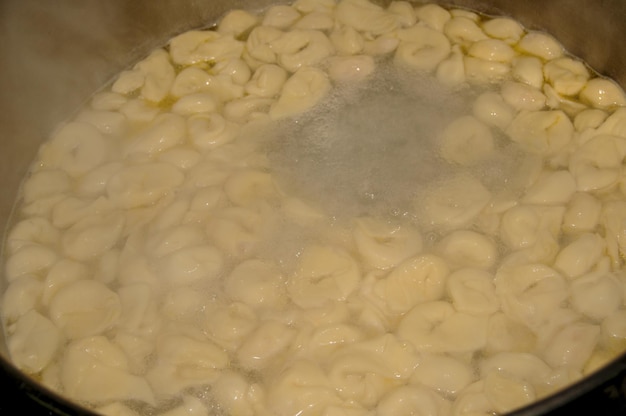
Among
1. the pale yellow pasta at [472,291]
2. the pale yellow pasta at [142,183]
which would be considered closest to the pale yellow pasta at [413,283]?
the pale yellow pasta at [472,291]

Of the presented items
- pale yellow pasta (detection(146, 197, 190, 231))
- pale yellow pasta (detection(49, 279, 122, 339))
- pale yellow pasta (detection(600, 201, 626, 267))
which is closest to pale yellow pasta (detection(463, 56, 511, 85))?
pale yellow pasta (detection(600, 201, 626, 267))

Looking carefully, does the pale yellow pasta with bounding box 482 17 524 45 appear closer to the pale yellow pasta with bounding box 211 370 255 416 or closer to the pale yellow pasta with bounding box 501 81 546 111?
the pale yellow pasta with bounding box 501 81 546 111

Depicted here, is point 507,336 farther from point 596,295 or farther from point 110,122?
point 110,122

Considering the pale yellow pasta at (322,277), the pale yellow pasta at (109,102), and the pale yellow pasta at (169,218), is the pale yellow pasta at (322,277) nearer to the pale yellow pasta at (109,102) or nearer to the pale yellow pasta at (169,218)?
the pale yellow pasta at (169,218)

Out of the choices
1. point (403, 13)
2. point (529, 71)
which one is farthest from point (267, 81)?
point (529, 71)

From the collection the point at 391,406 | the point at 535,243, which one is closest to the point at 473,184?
the point at 535,243
